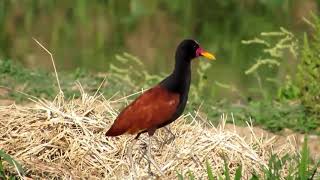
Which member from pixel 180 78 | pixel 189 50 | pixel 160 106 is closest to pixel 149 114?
pixel 160 106

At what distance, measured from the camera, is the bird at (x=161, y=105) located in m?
5.11

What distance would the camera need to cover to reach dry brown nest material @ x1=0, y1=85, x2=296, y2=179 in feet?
17.4

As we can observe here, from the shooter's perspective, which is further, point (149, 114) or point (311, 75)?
point (311, 75)

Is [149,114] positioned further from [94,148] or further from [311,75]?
[311,75]

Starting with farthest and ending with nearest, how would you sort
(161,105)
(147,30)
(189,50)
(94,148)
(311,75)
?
(147,30), (311,75), (94,148), (189,50), (161,105)

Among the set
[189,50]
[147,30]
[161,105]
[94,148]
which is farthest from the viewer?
[147,30]

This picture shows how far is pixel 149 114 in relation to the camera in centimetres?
513

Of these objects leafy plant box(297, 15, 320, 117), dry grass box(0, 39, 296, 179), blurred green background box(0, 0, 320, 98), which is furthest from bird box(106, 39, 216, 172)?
blurred green background box(0, 0, 320, 98)

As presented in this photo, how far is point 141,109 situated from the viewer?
5148mm

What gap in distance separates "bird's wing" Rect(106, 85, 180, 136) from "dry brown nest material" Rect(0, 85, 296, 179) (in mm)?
292

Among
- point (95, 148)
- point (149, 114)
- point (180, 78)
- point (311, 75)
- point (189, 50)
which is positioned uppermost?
point (189, 50)

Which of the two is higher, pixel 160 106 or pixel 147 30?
pixel 160 106

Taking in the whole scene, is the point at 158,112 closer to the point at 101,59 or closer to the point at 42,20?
the point at 101,59

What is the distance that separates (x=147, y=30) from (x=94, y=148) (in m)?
10.7
